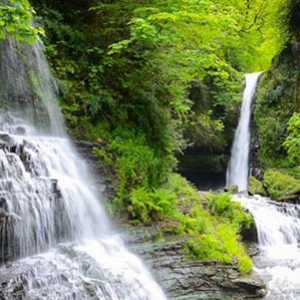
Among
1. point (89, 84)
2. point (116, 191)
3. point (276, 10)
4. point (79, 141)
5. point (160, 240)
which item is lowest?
point (160, 240)

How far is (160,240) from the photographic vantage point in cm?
643

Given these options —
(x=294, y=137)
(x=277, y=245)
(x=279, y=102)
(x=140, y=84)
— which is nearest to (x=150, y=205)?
(x=140, y=84)

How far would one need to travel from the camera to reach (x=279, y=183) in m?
13.8

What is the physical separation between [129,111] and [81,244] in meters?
3.51

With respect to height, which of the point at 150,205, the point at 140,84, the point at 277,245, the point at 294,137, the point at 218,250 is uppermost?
the point at 140,84

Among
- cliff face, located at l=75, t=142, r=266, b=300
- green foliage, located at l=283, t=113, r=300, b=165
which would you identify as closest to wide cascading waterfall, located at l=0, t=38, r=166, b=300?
cliff face, located at l=75, t=142, r=266, b=300

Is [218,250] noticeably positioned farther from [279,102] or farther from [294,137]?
[279,102]

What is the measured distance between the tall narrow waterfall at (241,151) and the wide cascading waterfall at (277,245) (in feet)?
13.5

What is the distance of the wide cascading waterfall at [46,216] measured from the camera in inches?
179

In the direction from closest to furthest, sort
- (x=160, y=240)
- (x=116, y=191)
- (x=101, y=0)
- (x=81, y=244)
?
Answer: (x=81, y=244) < (x=160, y=240) < (x=116, y=191) < (x=101, y=0)

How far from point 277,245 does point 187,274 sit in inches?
179

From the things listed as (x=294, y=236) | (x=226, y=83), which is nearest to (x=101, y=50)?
(x=294, y=236)

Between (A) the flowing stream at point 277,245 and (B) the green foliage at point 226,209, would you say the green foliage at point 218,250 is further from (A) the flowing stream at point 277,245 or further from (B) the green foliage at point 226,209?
(B) the green foliage at point 226,209

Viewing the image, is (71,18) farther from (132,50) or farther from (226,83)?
(226,83)
